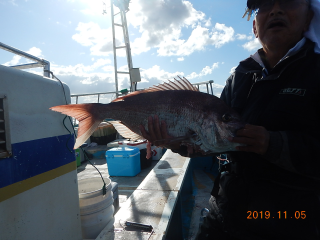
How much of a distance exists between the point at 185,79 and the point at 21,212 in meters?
1.95

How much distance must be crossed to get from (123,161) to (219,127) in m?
4.10

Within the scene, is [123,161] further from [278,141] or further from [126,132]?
[278,141]

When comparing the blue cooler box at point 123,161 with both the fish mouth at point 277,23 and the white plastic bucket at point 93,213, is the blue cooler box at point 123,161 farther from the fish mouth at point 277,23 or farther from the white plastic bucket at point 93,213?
the fish mouth at point 277,23

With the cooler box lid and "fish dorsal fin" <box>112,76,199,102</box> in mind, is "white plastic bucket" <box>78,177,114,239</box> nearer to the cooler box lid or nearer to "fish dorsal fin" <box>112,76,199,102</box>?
"fish dorsal fin" <box>112,76,199,102</box>

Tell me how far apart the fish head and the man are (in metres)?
0.12

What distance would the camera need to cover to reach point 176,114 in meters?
1.87

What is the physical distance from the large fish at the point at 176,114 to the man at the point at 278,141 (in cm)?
19

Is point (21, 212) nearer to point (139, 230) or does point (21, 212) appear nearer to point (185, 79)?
point (139, 230)

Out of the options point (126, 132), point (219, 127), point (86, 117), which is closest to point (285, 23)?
point (219, 127)

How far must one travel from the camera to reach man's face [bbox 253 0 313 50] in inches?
61.0

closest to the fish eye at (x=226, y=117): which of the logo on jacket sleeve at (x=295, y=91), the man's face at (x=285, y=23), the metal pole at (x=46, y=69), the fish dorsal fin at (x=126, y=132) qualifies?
the logo on jacket sleeve at (x=295, y=91)

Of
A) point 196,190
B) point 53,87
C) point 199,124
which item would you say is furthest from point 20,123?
point 196,190

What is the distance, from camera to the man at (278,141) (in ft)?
4.25

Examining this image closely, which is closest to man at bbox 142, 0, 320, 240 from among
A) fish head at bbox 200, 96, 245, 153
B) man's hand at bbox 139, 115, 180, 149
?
fish head at bbox 200, 96, 245, 153
